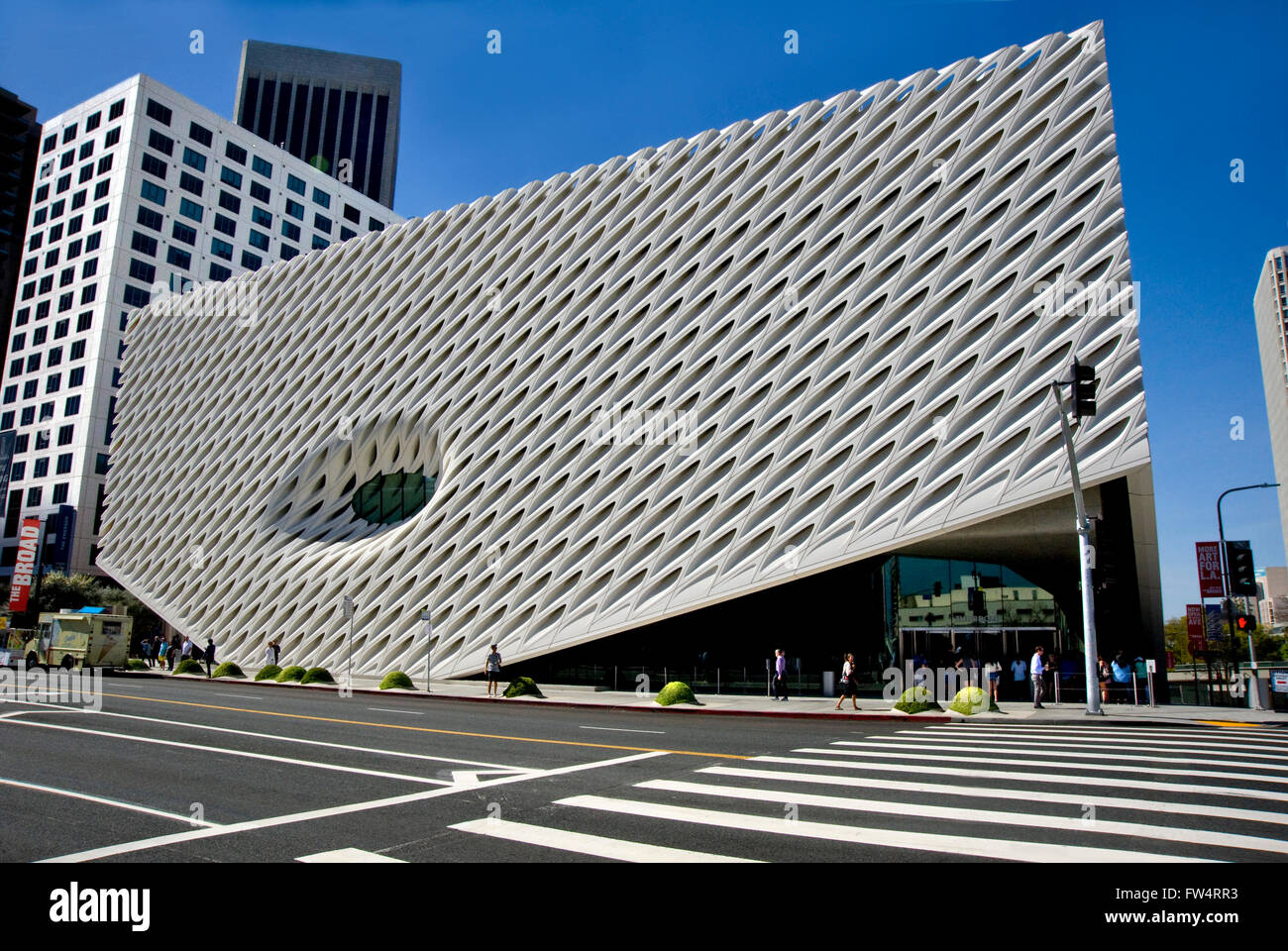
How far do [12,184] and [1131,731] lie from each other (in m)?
133

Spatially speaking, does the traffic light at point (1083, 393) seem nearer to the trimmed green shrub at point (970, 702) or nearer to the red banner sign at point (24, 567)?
the trimmed green shrub at point (970, 702)

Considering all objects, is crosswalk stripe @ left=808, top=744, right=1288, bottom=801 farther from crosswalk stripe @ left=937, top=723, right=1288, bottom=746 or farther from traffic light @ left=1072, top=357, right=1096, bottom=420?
traffic light @ left=1072, top=357, right=1096, bottom=420

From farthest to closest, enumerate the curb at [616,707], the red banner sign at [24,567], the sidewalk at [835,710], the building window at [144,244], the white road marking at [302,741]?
the building window at [144,244] → the red banner sign at [24,567] → the curb at [616,707] → the sidewalk at [835,710] → the white road marking at [302,741]

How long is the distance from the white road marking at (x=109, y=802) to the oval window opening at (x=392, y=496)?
31.1 m

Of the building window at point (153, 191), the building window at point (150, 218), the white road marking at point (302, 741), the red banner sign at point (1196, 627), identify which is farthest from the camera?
the building window at point (153, 191)

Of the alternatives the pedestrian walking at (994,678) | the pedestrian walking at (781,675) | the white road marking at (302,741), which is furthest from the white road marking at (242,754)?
the pedestrian walking at (994,678)

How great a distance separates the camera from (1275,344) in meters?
110

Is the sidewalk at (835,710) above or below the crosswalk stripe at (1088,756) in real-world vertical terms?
below

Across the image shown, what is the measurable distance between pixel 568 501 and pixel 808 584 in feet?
33.6

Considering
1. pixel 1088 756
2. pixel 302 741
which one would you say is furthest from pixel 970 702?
pixel 302 741

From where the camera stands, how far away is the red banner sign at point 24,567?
51.5 metres

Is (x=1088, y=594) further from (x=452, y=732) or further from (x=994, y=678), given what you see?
(x=452, y=732)
